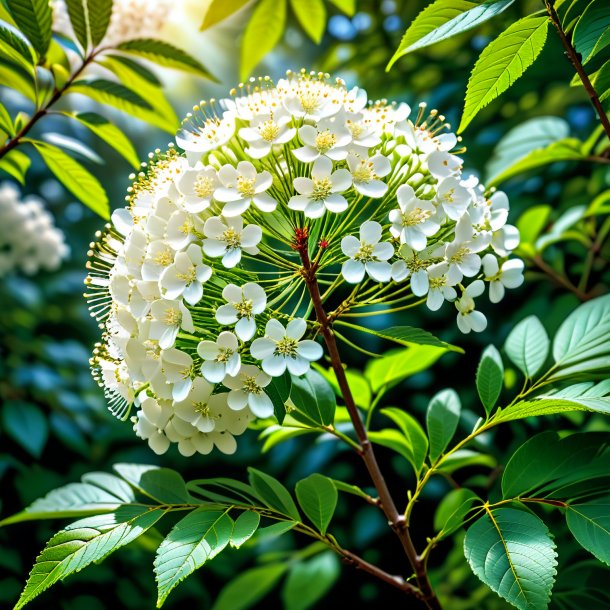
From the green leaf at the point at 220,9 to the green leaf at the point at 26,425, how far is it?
4.58 ft

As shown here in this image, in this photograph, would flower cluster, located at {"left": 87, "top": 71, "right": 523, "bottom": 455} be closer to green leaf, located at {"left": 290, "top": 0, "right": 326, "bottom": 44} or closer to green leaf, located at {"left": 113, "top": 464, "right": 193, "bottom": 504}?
green leaf, located at {"left": 113, "top": 464, "right": 193, "bottom": 504}

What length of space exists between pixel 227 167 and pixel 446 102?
1.49 meters

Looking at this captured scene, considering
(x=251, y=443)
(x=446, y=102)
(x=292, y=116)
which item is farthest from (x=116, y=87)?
(x=251, y=443)

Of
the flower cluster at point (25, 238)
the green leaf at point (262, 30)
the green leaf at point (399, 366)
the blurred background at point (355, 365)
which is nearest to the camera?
the green leaf at point (399, 366)

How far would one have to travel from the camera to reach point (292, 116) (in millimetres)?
899

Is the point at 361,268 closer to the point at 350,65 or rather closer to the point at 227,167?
the point at 227,167

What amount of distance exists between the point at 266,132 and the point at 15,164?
639mm

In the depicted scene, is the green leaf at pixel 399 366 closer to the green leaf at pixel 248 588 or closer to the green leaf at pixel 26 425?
the green leaf at pixel 248 588

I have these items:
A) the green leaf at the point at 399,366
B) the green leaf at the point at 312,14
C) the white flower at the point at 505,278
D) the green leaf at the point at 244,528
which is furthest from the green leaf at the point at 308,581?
the green leaf at the point at 312,14

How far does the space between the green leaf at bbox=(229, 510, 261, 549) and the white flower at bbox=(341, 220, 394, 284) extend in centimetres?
33

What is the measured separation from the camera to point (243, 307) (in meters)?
0.83

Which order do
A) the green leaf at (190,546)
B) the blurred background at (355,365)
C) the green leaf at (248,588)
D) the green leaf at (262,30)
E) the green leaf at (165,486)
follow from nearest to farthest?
the green leaf at (190,546)
the green leaf at (165,486)
the green leaf at (262,30)
the green leaf at (248,588)
the blurred background at (355,365)

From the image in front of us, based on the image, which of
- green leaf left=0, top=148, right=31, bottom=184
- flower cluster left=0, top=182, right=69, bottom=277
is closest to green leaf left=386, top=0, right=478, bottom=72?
green leaf left=0, top=148, right=31, bottom=184

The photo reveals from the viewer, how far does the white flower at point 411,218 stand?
847 mm
